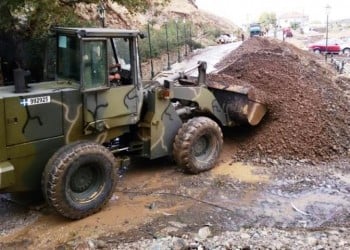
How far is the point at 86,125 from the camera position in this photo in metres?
7.21

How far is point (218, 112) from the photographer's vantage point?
376 inches

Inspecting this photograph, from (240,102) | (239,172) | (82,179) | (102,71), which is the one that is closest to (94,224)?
(82,179)

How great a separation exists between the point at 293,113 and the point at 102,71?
4432 millimetres

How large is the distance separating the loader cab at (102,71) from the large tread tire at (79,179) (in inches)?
23.0

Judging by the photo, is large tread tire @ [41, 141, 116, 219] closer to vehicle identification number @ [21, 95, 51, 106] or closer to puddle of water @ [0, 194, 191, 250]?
puddle of water @ [0, 194, 191, 250]

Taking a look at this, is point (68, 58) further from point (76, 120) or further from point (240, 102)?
point (240, 102)

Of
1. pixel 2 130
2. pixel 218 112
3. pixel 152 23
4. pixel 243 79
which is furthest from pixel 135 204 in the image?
pixel 152 23

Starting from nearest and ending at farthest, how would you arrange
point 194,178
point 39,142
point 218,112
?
point 39,142
point 194,178
point 218,112

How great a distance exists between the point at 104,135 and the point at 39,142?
1.16 metres

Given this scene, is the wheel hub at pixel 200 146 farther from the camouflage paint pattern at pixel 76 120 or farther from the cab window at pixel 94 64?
the cab window at pixel 94 64

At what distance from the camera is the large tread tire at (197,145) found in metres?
8.48

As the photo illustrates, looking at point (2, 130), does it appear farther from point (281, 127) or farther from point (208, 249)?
point (281, 127)

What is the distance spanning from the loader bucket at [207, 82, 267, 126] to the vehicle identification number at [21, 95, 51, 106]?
154 inches

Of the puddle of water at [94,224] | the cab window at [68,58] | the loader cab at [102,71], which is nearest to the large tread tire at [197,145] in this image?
the loader cab at [102,71]
